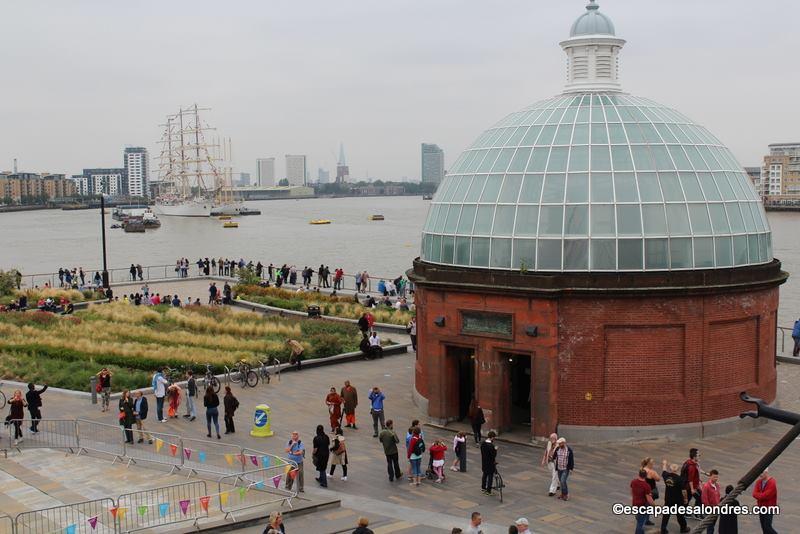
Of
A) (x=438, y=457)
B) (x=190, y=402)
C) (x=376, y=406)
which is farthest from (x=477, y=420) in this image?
(x=190, y=402)

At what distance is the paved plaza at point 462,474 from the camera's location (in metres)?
16.1

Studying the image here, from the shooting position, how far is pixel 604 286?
2092 cm

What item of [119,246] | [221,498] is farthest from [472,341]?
[119,246]

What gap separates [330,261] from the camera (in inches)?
3381

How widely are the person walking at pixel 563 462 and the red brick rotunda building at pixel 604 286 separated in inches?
163

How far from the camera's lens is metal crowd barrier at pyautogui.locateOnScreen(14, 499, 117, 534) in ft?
48.3

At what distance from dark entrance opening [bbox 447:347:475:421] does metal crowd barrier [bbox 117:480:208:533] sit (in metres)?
8.26

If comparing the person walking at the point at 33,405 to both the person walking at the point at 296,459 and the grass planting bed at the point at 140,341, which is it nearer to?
the grass planting bed at the point at 140,341

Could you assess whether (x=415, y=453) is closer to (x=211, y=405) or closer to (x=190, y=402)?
(x=211, y=405)

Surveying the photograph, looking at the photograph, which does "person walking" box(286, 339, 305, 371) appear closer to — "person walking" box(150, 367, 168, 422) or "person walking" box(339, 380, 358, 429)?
"person walking" box(150, 367, 168, 422)

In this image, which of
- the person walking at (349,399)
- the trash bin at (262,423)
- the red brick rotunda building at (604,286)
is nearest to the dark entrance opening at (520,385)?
the red brick rotunda building at (604,286)

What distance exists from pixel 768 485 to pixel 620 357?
6.96 metres

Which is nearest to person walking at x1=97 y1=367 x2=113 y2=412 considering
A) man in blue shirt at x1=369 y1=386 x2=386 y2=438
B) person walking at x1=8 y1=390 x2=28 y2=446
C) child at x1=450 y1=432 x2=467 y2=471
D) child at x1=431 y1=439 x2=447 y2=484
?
person walking at x1=8 y1=390 x2=28 y2=446

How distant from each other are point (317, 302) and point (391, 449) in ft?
87.1
